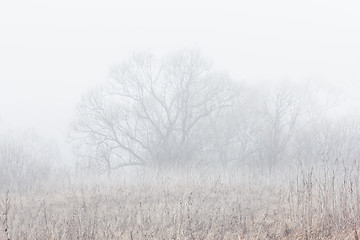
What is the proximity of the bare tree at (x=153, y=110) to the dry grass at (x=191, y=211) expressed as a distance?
39.7 ft

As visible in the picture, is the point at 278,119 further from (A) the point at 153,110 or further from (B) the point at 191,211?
(B) the point at 191,211

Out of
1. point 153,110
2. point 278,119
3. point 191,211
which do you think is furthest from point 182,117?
point 191,211

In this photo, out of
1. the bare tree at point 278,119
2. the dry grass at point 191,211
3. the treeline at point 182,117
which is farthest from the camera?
the treeline at point 182,117

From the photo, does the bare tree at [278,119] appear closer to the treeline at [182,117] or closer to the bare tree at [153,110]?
the treeline at [182,117]

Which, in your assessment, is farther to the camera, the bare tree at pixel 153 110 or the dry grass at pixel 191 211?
the bare tree at pixel 153 110

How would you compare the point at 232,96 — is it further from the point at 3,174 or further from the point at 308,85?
the point at 3,174

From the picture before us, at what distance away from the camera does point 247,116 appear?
27.0 m

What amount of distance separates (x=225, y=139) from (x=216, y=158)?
1.53m

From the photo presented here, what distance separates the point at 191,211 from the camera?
9109mm

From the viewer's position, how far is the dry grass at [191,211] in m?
6.44

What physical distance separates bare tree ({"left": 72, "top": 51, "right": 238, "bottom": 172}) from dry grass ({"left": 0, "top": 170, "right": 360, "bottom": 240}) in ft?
39.7

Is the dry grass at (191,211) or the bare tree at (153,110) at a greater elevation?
the bare tree at (153,110)

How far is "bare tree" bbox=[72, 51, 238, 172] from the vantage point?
1026 inches

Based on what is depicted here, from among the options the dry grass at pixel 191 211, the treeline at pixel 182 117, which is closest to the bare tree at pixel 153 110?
the treeline at pixel 182 117
